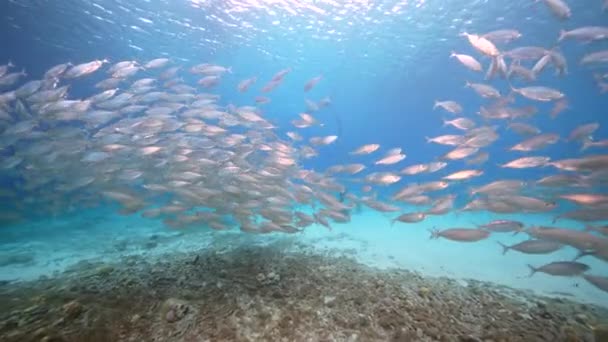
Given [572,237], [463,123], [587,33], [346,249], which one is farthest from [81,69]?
[587,33]

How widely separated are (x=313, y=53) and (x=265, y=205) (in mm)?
27701

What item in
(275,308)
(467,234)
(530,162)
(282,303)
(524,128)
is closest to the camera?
(275,308)

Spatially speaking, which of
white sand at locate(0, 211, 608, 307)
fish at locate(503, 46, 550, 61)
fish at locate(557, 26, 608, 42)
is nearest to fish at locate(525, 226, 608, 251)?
white sand at locate(0, 211, 608, 307)

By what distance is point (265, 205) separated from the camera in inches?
336

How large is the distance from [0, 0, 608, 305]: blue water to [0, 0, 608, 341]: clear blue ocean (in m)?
0.19

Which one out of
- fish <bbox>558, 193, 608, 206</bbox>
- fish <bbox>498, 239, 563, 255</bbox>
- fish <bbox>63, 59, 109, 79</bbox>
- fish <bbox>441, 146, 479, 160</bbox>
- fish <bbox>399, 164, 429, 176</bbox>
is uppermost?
fish <bbox>63, 59, 109, 79</bbox>

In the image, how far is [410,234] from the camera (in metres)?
14.8

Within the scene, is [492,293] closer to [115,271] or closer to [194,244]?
[115,271]

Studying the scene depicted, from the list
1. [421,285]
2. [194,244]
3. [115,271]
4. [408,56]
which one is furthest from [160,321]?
[408,56]

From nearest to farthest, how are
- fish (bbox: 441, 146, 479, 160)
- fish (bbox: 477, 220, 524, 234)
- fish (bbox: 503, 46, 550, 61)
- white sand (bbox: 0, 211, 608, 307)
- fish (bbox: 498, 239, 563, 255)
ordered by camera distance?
fish (bbox: 498, 239, 563, 255) → fish (bbox: 477, 220, 524, 234) → white sand (bbox: 0, 211, 608, 307) → fish (bbox: 503, 46, 550, 61) → fish (bbox: 441, 146, 479, 160)

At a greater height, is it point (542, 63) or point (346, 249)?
point (542, 63)

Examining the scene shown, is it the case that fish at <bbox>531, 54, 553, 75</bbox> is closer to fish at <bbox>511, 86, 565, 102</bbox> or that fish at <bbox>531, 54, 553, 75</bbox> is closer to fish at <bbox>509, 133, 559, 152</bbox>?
fish at <bbox>511, 86, 565, 102</bbox>

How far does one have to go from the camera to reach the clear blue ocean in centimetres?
412

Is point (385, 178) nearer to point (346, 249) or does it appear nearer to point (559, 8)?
point (346, 249)
